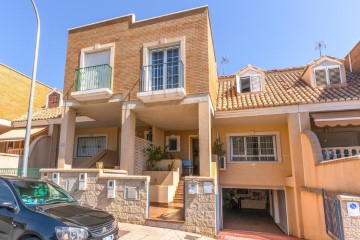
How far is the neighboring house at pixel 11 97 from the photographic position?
69.7 feet

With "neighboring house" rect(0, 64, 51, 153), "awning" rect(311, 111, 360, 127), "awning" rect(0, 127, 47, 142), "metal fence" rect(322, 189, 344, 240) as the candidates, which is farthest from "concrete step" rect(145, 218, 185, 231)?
"neighboring house" rect(0, 64, 51, 153)

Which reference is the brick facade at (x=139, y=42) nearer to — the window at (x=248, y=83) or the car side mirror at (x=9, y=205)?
the window at (x=248, y=83)

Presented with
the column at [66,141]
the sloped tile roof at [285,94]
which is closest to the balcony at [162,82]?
the sloped tile roof at [285,94]

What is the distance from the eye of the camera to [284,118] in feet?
51.1

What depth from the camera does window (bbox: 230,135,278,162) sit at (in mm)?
16844

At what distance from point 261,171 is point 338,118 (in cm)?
596

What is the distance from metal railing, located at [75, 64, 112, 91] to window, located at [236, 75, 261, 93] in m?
9.70

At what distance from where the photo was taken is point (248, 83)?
18000 millimetres

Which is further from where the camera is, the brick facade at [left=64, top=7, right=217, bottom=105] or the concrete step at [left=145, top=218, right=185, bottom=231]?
the brick facade at [left=64, top=7, right=217, bottom=105]

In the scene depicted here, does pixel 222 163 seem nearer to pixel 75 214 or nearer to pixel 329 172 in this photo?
pixel 329 172

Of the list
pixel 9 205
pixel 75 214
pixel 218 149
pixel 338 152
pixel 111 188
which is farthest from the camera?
pixel 218 149

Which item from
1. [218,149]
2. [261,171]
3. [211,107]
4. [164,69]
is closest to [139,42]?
[164,69]

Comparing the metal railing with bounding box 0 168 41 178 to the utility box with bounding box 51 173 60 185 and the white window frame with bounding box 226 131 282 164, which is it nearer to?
the utility box with bounding box 51 173 60 185

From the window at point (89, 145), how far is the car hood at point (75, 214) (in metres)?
14.2
